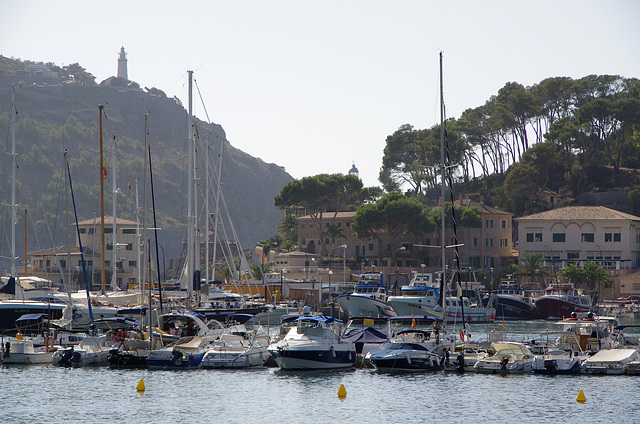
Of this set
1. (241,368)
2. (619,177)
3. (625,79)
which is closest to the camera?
(241,368)

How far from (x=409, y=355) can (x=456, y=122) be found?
108155mm

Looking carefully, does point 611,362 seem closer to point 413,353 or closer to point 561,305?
point 413,353

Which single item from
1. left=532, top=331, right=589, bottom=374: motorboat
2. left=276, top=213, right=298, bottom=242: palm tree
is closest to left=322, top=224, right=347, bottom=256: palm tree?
left=276, top=213, right=298, bottom=242: palm tree

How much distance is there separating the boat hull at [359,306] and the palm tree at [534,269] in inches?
1259

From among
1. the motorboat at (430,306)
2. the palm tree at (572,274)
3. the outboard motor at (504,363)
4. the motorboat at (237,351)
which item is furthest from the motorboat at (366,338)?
the palm tree at (572,274)

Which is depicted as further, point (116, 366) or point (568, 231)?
point (568, 231)

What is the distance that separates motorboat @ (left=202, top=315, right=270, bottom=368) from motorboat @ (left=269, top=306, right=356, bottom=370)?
57.4 inches

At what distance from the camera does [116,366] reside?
4456cm

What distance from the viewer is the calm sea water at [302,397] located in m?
32.3

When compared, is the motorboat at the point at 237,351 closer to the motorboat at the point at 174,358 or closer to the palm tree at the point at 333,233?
the motorboat at the point at 174,358

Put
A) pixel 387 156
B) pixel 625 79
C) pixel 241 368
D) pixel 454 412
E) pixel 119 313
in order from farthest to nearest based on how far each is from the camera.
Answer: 1. pixel 387 156
2. pixel 625 79
3. pixel 119 313
4. pixel 241 368
5. pixel 454 412

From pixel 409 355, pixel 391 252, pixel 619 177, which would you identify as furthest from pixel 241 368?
pixel 619 177

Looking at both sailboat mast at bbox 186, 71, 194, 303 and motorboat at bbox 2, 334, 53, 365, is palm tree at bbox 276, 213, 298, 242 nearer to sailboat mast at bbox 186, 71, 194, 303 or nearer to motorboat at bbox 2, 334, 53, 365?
sailboat mast at bbox 186, 71, 194, 303

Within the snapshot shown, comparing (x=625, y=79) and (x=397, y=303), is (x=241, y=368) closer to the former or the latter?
(x=397, y=303)
